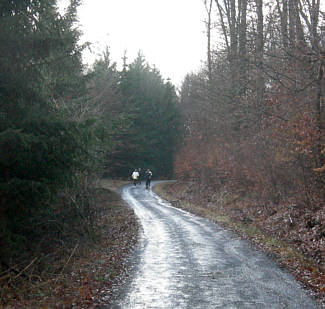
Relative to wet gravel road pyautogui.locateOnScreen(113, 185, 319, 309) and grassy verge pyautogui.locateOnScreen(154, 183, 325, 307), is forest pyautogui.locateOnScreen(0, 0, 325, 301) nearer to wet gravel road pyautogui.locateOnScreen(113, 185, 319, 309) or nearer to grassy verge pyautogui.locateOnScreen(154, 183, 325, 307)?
Result: grassy verge pyautogui.locateOnScreen(154, 183, 325, 307)

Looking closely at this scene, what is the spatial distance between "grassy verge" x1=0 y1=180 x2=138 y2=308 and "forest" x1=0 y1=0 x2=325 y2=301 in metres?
0.37

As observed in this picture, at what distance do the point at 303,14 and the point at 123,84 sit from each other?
41219 millimetres

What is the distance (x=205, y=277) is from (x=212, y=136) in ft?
83.1

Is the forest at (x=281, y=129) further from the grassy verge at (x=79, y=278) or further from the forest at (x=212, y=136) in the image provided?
the grassy verge at (x=79, y=278)

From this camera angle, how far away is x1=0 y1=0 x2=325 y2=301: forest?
448 inches

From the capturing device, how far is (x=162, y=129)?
63.4m

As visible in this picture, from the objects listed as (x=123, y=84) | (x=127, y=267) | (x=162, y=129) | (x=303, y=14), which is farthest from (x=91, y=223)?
(x=162, y=129)

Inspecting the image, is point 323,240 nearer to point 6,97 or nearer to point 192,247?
point 192,247

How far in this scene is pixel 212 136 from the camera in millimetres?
34750

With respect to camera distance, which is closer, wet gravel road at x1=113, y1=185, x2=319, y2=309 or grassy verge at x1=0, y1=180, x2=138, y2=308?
wet gravel road at x1=113, y1=185, x2=319, y2=309

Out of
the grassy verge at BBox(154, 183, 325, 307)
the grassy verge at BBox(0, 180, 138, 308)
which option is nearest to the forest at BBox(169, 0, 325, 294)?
the grassy verge at BBox(154, 183, 325, 307)

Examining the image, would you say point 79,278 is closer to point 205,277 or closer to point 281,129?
point 205,277

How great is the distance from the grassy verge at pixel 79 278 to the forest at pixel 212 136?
37cm

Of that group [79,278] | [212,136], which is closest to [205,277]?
[79,278]
